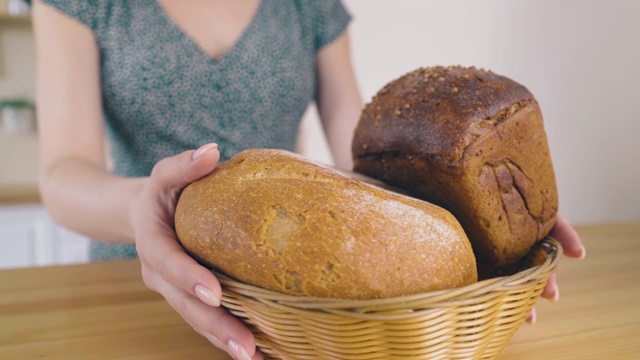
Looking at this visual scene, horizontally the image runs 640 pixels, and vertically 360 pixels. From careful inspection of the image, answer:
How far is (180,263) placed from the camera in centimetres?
48

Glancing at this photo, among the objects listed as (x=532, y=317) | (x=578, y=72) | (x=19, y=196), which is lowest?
(x=19, y=196)

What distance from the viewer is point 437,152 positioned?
1.96 ft

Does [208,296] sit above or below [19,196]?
above

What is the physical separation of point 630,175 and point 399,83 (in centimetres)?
101

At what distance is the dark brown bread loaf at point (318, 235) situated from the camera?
441mm

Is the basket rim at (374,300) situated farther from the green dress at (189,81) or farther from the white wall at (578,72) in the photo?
the white wall at (578,72)

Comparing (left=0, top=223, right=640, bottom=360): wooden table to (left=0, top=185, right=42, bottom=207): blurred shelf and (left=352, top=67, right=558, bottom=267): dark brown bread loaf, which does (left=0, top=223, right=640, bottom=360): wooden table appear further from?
(left=0, top=185, right=42, bottom=207): blurred shelf

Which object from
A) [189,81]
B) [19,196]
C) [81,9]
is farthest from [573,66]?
[19,196]

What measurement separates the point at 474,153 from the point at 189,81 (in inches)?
28.4

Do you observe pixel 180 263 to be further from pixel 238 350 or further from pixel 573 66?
pixel 573 66

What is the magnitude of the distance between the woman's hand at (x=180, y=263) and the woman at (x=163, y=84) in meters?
0.18

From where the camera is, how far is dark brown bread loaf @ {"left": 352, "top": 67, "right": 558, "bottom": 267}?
60 centimetres

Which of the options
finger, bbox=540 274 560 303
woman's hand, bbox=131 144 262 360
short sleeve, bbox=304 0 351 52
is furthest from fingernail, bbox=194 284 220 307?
short sleeve, bbox=304 0 351 52

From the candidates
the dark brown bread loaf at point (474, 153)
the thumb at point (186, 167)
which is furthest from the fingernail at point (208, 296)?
the dark brown bread loaf at point (474, 153)
